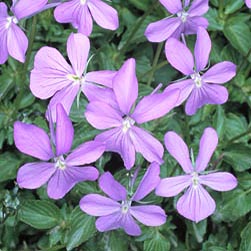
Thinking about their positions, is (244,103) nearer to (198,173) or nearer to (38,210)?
(198,173)

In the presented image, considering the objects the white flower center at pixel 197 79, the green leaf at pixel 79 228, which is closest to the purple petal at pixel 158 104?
the white flower center at pixel 197 79

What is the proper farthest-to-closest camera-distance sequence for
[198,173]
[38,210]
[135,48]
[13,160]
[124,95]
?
[135,48] < [13,160] < [38,210] < [198,173] < [124,95]

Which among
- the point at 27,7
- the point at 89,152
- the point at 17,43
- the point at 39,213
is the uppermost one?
the point at 27,7

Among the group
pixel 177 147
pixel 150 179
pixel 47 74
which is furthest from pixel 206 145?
pixel 47 74

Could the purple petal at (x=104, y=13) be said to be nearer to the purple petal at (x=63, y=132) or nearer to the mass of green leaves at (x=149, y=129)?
the mass of green leaves at (x=149, y=129)

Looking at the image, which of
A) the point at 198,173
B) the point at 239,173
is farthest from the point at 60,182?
the point at 239,173

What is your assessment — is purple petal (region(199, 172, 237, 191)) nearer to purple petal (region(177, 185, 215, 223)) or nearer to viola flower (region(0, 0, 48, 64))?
purple petal (region(177, 185, 215, 223))

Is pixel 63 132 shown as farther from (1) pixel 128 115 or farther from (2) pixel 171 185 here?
(2) pixel 171 185
